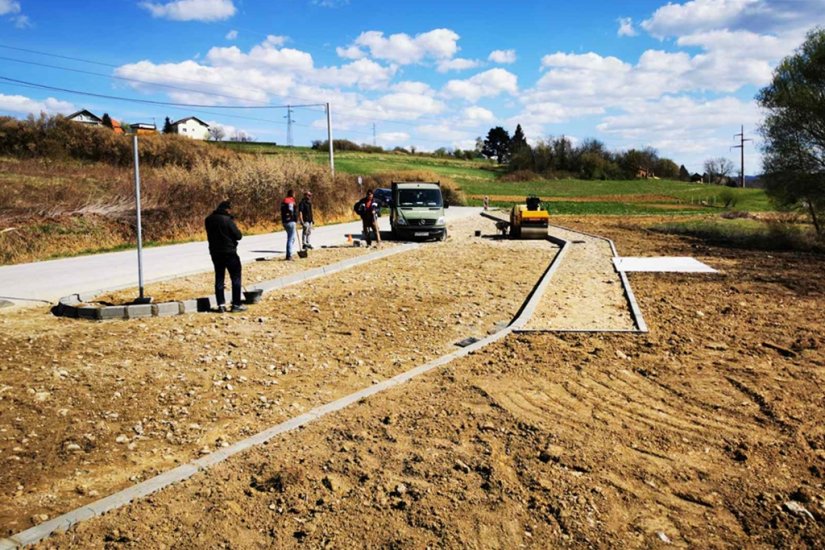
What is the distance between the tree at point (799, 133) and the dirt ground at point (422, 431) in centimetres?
1906

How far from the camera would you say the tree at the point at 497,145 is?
14888 centimetres

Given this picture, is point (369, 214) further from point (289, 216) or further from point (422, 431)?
point (422, 431)

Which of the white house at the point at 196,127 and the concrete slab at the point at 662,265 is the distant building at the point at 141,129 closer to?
the concrete slab at the point at 662,265

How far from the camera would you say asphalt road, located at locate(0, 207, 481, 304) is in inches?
448

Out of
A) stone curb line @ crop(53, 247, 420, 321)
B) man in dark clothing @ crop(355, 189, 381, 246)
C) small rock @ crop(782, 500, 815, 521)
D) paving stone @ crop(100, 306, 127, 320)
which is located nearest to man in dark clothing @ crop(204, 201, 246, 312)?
stone curb line @ crop(53, 247, 420, 321)

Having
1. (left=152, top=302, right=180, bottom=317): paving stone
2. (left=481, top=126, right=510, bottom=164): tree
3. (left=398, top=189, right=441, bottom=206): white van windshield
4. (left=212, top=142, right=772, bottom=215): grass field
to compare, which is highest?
(left=481, top=126, right=510, bottom=164): tree

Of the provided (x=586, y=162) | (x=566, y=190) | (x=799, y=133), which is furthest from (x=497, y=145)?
(x=799, y=133)

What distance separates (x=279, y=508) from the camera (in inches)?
160

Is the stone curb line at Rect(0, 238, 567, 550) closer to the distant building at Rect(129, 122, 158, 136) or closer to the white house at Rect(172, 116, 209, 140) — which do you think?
the distant building at Rect(129, 122, 158, 136)

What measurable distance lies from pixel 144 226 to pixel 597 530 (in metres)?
20.0

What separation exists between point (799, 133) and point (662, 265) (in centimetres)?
1439

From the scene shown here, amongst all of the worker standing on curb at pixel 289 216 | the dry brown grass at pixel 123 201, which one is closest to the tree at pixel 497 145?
the dry brown grass at pixel 123 201

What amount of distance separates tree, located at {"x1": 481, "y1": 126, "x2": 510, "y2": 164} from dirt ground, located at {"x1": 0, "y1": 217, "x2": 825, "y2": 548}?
143649 mm

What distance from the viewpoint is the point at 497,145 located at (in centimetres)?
14962
